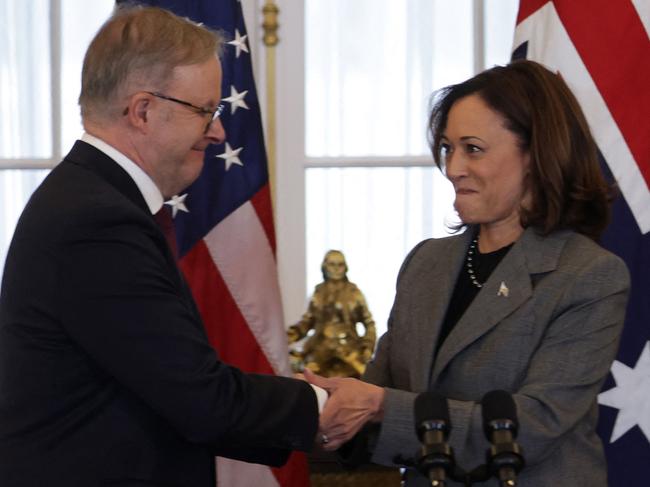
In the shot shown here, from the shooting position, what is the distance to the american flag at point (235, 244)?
149 inches

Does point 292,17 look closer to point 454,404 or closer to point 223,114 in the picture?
point 223,114

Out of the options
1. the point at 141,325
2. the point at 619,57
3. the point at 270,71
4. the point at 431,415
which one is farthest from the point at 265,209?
the point at 431,415

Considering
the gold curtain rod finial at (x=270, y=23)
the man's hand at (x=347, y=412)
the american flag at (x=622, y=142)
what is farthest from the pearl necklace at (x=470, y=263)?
the gold curtain rod finial at (x=270, y=23)

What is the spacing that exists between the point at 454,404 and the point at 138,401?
61 centimetres

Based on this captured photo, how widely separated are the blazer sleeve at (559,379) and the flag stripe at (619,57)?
53.6 inches

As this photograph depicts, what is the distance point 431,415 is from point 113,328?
22.7 inches

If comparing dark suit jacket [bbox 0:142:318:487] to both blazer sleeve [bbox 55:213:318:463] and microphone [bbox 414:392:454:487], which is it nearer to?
blazer sleeve [bbox 55:213:318:463]

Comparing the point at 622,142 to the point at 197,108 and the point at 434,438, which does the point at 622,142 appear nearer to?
the point at 197,108

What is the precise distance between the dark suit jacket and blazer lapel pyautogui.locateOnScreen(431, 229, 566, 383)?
1.71 feet

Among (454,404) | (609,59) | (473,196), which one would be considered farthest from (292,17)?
(454,404)

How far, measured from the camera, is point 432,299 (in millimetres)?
2484

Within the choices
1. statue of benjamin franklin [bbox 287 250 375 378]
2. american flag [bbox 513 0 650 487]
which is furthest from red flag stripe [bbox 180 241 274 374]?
american flag [bbox 513 0 650 487]

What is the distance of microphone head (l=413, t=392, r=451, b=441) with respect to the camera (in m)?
1.77

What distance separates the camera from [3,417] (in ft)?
6.78
